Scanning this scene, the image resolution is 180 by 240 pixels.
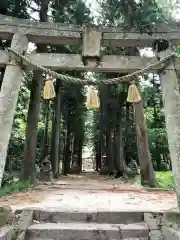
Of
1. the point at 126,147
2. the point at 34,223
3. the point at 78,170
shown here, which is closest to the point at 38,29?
the point at 34,223

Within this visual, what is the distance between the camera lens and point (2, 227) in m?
4.34

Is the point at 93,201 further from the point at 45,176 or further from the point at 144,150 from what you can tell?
the point at 45,176

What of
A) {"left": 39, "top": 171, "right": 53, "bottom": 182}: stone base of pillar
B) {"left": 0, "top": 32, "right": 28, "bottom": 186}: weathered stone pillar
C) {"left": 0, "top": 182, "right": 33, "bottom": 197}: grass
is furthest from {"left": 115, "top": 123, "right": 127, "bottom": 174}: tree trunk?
{"left": 0, "top": 32, "right": 28, "bottom": 186}: weathered stone pillar

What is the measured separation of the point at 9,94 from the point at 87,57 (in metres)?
1.86

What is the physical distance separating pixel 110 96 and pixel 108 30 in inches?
567

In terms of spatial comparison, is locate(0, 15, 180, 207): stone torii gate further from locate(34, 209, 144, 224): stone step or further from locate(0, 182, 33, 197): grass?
locate(0, 182, 33, 197): grass

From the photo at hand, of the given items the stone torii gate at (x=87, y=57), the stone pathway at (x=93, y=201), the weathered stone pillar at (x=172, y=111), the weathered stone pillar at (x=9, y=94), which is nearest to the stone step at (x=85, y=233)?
the stone pathway at (x=93, y=201)

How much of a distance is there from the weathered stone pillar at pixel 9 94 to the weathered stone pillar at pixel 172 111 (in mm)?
3132

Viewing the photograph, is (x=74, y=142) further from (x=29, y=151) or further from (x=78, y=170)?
(x=29, y=151)

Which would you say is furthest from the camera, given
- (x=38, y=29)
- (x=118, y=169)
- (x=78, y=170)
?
(x=78, y=170)

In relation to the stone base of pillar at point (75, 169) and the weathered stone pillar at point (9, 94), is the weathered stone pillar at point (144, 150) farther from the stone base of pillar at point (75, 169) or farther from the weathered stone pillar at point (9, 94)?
the stone base of pillar at point (75, 169)

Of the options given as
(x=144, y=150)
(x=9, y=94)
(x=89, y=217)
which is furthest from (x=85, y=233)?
(x=144, y=150)

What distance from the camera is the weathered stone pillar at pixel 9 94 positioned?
5.04 metres

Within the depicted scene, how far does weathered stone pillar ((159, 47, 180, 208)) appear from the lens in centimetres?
510
